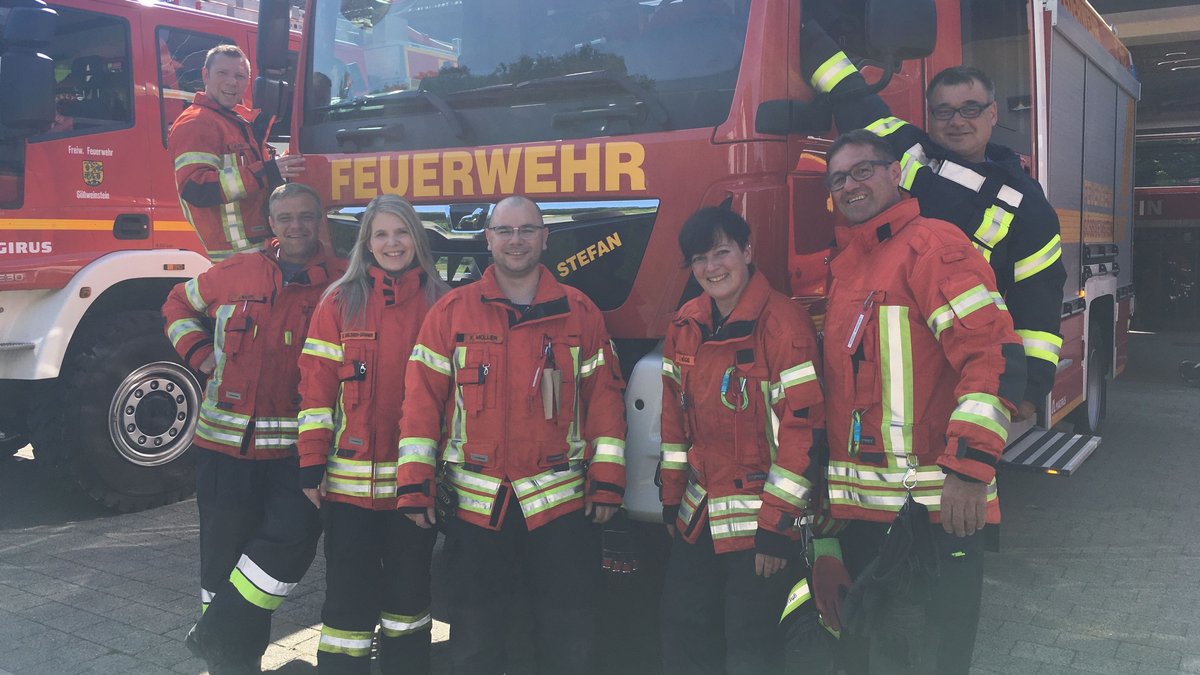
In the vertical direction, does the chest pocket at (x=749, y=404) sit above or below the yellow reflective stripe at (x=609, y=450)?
above

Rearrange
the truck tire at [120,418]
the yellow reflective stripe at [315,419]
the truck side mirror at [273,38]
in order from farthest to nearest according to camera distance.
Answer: the truck tire at [120,418] < the truck side mirror at [273,38] < the yellow reflective stripe at [315,419]

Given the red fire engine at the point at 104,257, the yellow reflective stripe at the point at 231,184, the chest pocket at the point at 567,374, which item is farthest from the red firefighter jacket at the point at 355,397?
the red fire engine at the point at 104,257

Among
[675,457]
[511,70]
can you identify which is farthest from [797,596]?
[511,70]

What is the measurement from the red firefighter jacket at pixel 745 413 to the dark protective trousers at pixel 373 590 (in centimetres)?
83

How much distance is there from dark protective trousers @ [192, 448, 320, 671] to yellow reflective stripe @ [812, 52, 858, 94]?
2107mm

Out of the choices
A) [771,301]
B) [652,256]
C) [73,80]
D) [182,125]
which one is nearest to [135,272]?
[73,80]

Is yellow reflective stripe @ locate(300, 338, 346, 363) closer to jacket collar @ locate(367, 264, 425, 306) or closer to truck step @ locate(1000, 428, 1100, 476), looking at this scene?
jacket collar @ locate(367, 264, 425, 306)

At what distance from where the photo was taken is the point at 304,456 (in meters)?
3.06

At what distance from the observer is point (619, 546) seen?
3.34 metres

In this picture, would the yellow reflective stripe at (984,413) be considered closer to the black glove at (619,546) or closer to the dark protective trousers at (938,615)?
the dark protective trousers at (938,615)

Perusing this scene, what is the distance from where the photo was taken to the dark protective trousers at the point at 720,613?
2.81 m

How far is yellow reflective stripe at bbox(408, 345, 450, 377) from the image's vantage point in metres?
2.97

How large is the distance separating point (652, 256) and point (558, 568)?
1.05 meters

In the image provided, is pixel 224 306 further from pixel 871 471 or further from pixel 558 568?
pixel 871 471
